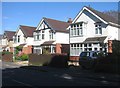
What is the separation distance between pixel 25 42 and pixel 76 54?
61.0 ft

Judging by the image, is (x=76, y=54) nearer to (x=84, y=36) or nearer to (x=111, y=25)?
(x=84, y=36)

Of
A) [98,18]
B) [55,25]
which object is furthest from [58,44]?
[98,18]

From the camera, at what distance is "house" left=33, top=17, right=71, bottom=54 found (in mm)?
44531

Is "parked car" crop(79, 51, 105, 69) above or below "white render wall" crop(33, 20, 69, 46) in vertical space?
below

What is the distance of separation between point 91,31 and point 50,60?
33.6 ft

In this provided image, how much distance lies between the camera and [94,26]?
36344 mm

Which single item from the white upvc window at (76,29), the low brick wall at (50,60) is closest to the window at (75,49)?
the white upvc window at (76,29)

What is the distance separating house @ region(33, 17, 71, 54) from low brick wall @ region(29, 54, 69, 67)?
30.7 feet

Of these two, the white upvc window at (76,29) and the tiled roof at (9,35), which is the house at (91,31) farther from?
the tiled roof at (9,35)

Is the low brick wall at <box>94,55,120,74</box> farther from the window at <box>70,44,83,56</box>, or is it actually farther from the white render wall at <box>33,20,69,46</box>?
the white render wall at <box>33,20,69,46</box>

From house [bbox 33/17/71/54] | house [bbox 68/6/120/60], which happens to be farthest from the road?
house [bbox 33/17/71/54]

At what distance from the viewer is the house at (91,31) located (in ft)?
113

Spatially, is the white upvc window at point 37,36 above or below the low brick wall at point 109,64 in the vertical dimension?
above

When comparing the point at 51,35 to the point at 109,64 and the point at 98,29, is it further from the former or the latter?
the point at 109,64
